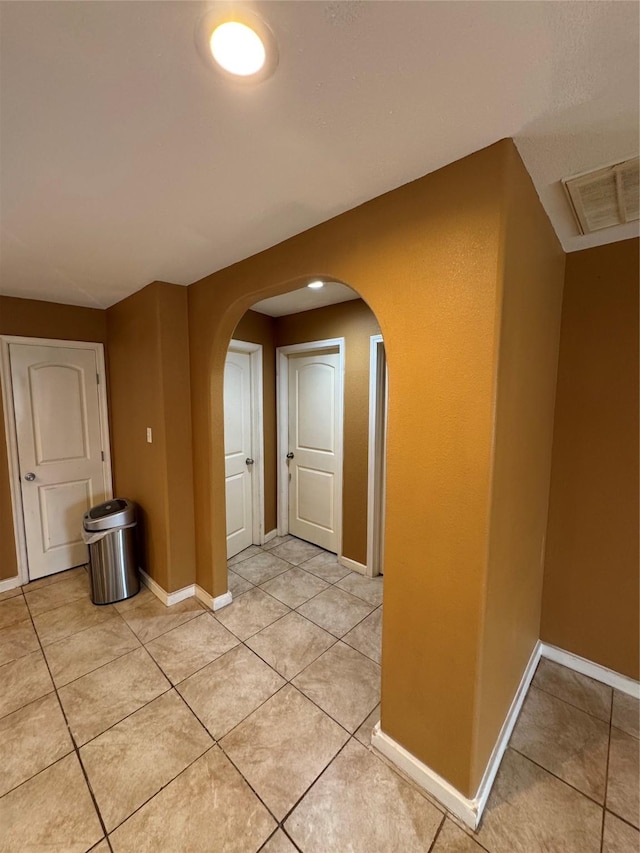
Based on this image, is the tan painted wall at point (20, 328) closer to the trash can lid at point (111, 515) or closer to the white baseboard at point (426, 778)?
the trash can lid at point (111, 515)

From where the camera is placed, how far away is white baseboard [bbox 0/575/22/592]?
2.78m

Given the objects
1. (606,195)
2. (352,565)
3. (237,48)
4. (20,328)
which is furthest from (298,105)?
(352,565)

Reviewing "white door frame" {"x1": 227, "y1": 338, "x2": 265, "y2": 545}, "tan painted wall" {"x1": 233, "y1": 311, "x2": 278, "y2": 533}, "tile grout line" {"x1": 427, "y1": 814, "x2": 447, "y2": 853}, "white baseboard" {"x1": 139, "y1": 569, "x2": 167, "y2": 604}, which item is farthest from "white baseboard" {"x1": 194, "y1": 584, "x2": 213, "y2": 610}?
"tile grout line" {"x1": 427, "y1": 814, "x2": 447, "y2": 853}

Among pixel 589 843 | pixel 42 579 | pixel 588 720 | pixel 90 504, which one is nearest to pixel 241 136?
pixel 589 843

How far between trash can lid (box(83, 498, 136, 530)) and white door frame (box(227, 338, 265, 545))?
1186 mm

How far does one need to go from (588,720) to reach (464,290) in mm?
2151

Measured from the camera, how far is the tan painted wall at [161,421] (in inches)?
96.4

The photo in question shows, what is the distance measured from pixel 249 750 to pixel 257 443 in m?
2.41

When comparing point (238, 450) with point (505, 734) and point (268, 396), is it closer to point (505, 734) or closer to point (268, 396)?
point (268, 396)

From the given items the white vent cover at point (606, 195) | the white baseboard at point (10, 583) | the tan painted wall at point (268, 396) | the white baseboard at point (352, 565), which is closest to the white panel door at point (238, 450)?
the tan painted wall at point (268, 396)

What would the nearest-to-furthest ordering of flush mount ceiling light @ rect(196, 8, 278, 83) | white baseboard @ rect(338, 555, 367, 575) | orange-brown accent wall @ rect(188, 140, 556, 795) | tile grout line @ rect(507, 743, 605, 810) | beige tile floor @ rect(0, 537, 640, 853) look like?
flush mount ceiling light @ rect(196, 8, 278, 83) < orange-brown accent wall @ rect(188, 140, 556, 795) < beige tile floor @ rect(0, 537, 640, 853) < tile grout line @ rect(507, 743, 605, 810) < white baseboard @ rect(338, 555, 367, 575)

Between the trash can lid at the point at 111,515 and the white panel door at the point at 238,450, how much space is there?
2.70 feet

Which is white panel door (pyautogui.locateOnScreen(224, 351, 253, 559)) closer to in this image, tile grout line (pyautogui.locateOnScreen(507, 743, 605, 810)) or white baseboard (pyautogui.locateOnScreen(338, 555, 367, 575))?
white baseboard (pyautogui.locateOnScreen(338, 555, 367, 575))

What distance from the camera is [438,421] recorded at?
1.26 meters
